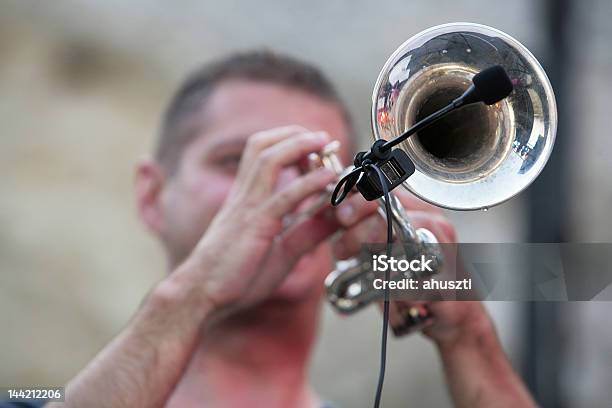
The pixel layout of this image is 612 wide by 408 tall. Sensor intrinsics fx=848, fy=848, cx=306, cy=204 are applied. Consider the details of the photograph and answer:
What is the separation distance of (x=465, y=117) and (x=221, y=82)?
1.84 meters

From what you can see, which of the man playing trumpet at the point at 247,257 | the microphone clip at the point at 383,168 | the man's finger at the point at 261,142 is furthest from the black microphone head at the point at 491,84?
the man's finger at the point at 261,142

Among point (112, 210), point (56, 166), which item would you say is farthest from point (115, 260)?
point (56, 166)

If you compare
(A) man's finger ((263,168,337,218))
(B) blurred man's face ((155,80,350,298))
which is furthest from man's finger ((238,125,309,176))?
(B) blurred man's face ((155,80,350,298))

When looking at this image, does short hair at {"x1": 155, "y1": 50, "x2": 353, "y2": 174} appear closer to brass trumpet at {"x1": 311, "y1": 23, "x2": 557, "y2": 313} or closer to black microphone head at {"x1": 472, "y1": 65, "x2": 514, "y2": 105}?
brass trumpet at {"x1": 311, "y1": 23, "x2": 557, "y2": 313}

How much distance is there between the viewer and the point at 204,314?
9.26 feet

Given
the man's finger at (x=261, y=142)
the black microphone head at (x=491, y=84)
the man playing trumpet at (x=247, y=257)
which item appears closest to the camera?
the black microphone head at (x=491, y=84)

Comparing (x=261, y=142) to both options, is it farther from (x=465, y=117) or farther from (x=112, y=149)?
(x=112, y=149)

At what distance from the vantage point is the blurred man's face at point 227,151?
11.7 ft

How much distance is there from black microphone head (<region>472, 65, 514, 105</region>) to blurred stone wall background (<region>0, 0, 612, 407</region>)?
4.05m

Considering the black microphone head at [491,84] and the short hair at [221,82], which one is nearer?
the black microphone head at [491,84]

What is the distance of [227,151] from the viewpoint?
3631 millimetres

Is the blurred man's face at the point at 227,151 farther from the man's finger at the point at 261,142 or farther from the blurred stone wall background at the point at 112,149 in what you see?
the blurred stone wall background at the point at 112,149

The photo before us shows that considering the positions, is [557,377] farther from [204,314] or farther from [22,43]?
[22,43]

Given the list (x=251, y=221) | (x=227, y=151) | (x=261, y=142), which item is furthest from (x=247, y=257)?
→ (x=227, y=151)
